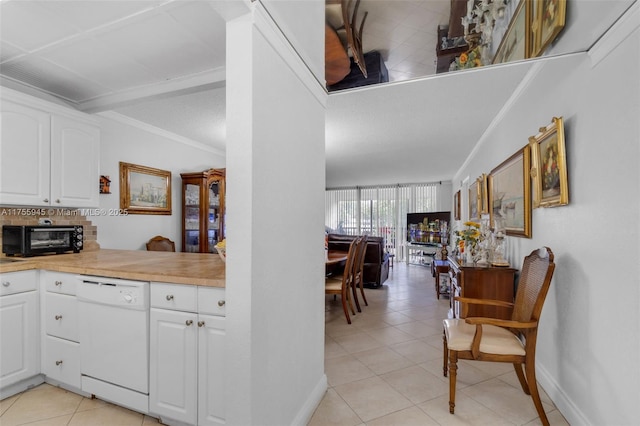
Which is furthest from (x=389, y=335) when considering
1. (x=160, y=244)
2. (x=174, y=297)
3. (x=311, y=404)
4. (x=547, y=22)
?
(x=160, y=244)

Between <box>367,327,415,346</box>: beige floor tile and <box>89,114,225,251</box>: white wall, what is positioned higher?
<box>89,114,225,251</box>: white wall

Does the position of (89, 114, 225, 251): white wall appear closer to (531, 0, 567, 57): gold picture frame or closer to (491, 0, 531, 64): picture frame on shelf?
(491, 0, 531, 64): picture frame on shelf

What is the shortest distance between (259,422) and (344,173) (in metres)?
6.88

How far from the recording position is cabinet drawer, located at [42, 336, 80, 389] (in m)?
1.89

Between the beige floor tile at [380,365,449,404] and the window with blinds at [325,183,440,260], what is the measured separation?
22.2 ft

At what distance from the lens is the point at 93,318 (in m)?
1.79

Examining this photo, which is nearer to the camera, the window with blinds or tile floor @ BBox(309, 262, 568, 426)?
tile floor @ BBox(309, 262, 568, 426)

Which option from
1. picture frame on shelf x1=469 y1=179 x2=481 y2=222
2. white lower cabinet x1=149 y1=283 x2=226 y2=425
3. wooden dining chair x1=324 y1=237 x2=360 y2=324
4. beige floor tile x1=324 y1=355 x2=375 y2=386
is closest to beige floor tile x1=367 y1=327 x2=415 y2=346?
wooden dining chair x1=324 y1=237 x2=360 y2=324

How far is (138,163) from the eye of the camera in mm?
3826

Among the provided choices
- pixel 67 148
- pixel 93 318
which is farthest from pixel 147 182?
pixel 93 318

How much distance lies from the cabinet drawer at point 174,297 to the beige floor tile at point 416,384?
5.18 feet

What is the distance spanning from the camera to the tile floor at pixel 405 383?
1.78 metres

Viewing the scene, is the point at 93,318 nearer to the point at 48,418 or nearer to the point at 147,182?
the point at 48,418

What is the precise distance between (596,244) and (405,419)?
1480mm
